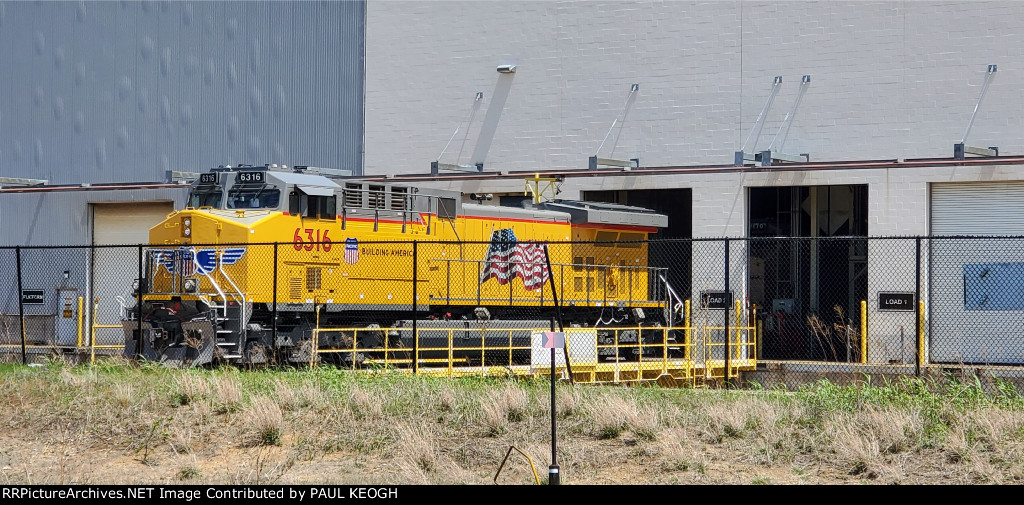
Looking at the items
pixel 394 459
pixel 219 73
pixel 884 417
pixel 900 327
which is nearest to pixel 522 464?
pixel 394 459

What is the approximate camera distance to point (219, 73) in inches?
1396

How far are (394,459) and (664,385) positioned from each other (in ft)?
35.4

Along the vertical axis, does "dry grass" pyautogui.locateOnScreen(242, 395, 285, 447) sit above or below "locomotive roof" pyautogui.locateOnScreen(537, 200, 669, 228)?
below

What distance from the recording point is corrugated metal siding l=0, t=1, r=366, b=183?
34125 mm

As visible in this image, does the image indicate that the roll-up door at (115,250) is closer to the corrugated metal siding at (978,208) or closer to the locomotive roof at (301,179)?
the locomotive roof at (301,179)

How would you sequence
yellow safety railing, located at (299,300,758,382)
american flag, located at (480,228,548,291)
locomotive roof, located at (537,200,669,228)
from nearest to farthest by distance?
yellow safety railing, located at (299,300,758,382) < american flag, located at (480,228,548,291) < locomotive roof, located at (537,200,669,228)

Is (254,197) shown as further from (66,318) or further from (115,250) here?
(66,318)

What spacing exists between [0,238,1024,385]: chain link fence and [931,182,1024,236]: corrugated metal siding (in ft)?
1.34

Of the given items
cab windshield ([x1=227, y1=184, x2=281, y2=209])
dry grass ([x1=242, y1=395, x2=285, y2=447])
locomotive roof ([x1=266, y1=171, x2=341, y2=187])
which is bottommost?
dry grass ([x1=242, y1=395, x2=285, y2=447])

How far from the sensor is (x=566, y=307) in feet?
82.4

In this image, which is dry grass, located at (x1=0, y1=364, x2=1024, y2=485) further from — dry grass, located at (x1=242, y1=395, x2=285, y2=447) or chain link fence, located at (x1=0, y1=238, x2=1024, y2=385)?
chain link fence, located at (x1=0, y1=238, x2=1024, y2=385)

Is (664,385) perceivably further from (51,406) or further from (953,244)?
(51,406)

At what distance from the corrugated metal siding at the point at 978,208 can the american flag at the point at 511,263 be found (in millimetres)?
9666

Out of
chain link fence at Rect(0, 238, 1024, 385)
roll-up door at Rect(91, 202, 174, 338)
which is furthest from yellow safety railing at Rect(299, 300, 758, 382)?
roll-up door at Rect(91, 202, 174, 338)
